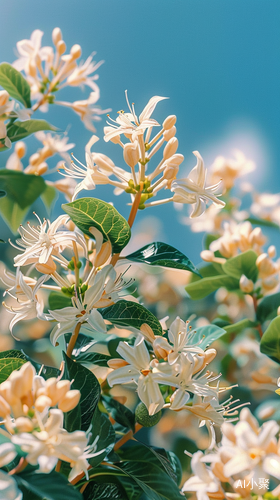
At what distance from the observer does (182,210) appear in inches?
46.1

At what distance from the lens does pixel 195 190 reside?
544 millimetres

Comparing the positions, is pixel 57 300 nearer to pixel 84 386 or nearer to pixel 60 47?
pixel 84 386

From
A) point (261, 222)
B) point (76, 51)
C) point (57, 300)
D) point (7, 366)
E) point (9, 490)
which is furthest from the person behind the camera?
point (261, 222)

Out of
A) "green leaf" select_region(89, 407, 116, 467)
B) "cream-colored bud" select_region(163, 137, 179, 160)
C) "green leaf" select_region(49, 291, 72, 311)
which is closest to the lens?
"green leaf" select_region(89, 407, 116, 467)

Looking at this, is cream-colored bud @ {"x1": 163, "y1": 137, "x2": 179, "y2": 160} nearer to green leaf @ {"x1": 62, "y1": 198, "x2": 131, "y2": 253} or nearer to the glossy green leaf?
green leaf @ {"x1": 62, "y1": 198, "x2": 131, "y2": 253}

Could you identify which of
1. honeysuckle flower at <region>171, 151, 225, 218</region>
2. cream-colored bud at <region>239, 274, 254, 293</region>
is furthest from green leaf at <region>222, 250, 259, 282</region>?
honeysuckle flower at <region>171, 151, 225, 218</region>

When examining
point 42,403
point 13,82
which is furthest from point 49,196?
point 42,403

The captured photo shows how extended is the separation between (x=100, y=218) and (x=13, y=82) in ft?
1.68

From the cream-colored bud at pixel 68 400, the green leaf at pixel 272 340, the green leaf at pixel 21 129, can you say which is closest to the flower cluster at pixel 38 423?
the cream-colored bud at pixel 68 400

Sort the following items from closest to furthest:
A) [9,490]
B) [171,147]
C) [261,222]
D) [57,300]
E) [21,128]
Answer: [9,490] → [171,147] → [57,300] → [21,128] → [261,222]

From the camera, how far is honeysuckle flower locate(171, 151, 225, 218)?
0.54 metres

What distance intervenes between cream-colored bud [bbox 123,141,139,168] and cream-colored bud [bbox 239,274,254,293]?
0.46 m

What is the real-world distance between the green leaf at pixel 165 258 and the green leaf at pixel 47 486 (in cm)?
26

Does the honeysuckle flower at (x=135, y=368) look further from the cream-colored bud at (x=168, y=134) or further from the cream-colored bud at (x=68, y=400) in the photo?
the cream-colored bud at (x=168, y=134)
